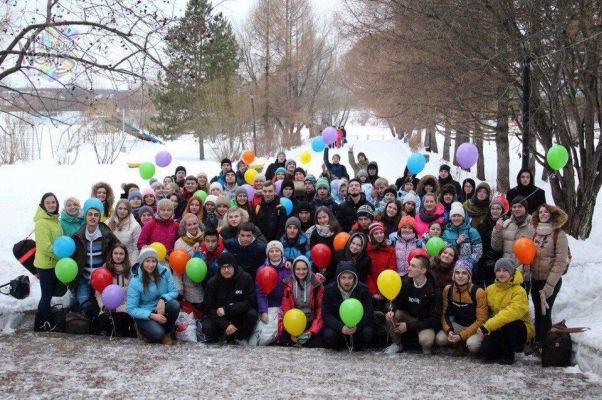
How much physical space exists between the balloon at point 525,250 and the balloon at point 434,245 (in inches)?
32.5

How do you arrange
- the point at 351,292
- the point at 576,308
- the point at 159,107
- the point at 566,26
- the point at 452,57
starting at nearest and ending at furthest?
1. the point at 351,292
2. the point at 576,308
3. the point at 566,26
4. the point at 452,57
5. the point at 159,107

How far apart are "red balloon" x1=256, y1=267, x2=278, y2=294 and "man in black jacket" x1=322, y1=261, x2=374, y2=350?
65 centimetres

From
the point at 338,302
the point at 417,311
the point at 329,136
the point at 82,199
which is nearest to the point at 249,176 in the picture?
the point at 329,136

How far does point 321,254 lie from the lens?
662 centimetres

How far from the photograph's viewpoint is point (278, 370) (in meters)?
5.30

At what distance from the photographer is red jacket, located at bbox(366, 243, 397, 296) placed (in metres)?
6.55

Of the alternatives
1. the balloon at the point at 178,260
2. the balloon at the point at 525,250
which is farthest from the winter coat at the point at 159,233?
Answer: the balloon at the point at 525,250

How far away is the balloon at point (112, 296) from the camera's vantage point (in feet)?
20.3

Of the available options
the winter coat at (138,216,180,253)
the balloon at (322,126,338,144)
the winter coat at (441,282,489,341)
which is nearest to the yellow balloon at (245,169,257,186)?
the balloon at (322,126,338,144)

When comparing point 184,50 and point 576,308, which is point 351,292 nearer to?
point 576,308

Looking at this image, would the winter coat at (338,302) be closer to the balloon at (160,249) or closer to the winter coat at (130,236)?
the balloon at (160,249)

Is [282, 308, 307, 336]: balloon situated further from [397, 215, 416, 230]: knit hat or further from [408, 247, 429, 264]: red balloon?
[397, 215, 416, 230]: knit hat

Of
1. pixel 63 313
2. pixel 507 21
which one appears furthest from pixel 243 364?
pixel 507 21

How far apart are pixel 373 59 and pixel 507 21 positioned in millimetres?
4906
